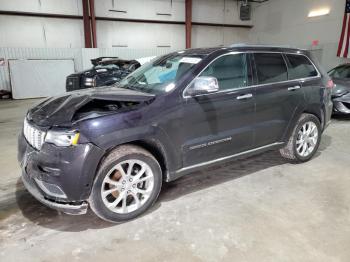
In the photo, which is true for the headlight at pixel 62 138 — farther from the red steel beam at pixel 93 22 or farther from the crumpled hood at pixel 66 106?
the red steel beam at pixel 93 22

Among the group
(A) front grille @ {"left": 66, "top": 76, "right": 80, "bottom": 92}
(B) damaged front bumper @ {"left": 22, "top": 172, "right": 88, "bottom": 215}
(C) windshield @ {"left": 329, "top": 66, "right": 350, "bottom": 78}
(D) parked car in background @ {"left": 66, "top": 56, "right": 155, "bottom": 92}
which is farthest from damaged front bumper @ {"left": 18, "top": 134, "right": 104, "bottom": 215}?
(C) windshield @ {"left": 329, "top": 66, "right": 350, "bottom": 78}

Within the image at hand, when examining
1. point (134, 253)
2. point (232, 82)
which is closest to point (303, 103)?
point (232, 82)

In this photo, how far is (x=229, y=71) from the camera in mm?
2957

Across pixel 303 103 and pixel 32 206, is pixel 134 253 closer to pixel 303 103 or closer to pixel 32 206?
pixel 32 206

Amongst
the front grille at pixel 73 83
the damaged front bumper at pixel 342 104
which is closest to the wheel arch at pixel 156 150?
the damaged front bumper at pixel 342 104

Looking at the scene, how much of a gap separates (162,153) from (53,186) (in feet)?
3.08

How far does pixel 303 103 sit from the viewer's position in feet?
11.5

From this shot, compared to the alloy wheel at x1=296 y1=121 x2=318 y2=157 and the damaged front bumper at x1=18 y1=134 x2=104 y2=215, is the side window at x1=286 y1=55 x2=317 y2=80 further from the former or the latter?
the damaged front bumper at x1=18 y1=134 x2=104 y2=215

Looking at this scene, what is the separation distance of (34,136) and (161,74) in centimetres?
137

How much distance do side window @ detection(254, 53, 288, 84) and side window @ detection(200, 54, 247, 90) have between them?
0.21 metres

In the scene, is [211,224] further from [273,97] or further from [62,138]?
[273,97]

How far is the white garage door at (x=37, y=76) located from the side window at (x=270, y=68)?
976 cm

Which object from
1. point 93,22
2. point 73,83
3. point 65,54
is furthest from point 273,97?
point 93,22

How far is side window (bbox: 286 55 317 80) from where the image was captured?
3.47m
